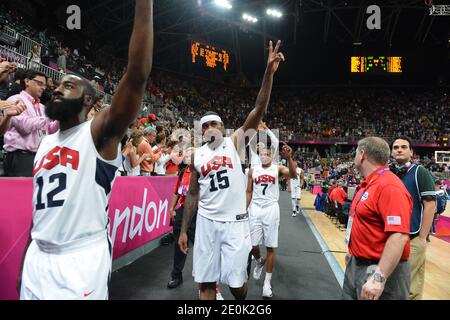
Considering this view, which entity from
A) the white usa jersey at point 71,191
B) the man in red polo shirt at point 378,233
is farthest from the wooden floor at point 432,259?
the white usa jersey at point 71,191

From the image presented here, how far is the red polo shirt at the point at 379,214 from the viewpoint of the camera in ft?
7.40

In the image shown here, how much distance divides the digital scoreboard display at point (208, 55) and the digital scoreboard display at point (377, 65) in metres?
12.3

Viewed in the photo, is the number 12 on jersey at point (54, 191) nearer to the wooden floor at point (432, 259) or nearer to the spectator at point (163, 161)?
the wooden floor at point (432, 259)

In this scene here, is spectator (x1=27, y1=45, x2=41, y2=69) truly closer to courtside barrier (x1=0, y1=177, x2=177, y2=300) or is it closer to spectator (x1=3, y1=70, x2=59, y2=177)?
courtside barrier (x1=0, y1=177, x2=177, y2=300)

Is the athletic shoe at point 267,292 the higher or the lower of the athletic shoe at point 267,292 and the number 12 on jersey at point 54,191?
the lower

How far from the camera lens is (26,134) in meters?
3.66

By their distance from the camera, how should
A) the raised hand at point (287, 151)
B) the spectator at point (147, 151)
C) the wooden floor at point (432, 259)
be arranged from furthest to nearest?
1. the spectator at point (147, 151)
2. the wooden floor at point (432, 259)
3. the raised hand at point (287, 151)

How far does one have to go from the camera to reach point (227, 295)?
4453 mm

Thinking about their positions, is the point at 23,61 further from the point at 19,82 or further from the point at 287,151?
the point at 287,151

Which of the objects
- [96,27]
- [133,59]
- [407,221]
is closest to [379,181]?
[407,221]

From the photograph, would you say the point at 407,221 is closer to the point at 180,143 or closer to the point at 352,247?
the point at 352,247

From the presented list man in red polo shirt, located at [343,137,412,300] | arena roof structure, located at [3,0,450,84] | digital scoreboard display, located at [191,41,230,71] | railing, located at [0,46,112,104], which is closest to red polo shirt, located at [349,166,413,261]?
man in red polo shirt, located at [343,137,412,300]

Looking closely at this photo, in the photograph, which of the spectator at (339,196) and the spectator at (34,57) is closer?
the spectator at (34,57)
